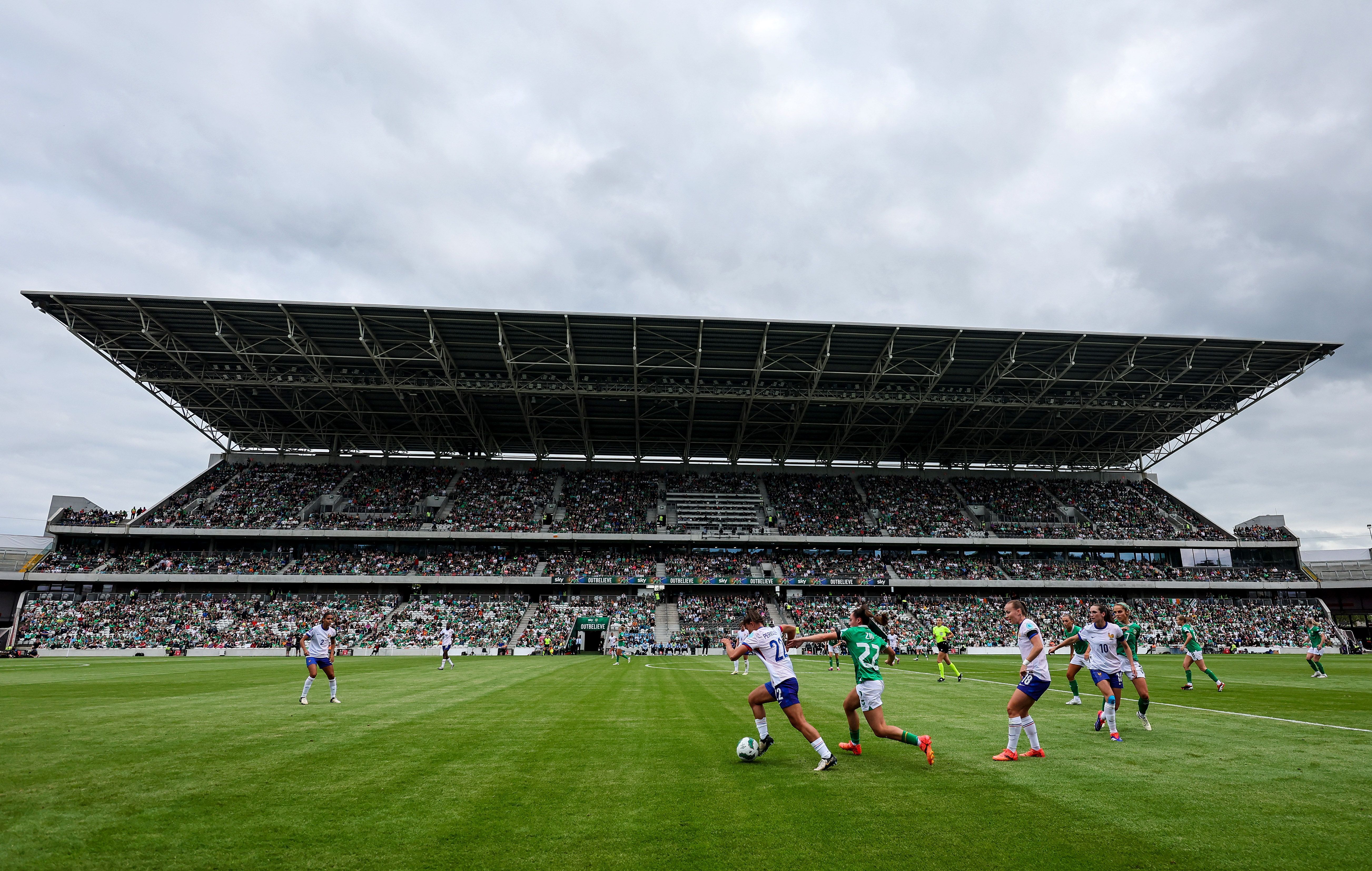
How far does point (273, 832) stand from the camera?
239 inches

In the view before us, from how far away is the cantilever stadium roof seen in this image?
45.8m

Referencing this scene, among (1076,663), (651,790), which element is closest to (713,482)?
(1076,663)

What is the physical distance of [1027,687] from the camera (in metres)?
9.74

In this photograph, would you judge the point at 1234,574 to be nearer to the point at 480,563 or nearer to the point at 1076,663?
the point at 1076,663

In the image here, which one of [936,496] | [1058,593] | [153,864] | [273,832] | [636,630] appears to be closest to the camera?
[153,864]

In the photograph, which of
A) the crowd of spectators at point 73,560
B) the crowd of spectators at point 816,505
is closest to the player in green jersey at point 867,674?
the crowd of spectators at point 816,505

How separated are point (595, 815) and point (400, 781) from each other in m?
2.77

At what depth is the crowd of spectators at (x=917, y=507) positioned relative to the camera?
61.1 m

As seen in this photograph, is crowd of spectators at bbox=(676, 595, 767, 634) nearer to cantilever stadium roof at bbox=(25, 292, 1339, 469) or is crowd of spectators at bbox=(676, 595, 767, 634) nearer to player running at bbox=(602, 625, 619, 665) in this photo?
player running at bbox=(602, 625, 619, 665)

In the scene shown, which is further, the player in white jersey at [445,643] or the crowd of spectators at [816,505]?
the crowd of spectators at [816,505]

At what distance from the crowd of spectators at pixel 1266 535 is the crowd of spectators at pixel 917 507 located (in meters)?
24.5

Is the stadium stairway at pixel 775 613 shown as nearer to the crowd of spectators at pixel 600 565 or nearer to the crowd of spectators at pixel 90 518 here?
the crowd of spectators at pixel 600 565

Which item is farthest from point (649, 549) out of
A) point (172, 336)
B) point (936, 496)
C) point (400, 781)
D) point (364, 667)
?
point (400, 781)

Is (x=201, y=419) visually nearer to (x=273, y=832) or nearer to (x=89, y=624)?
(x=89, y=624)
